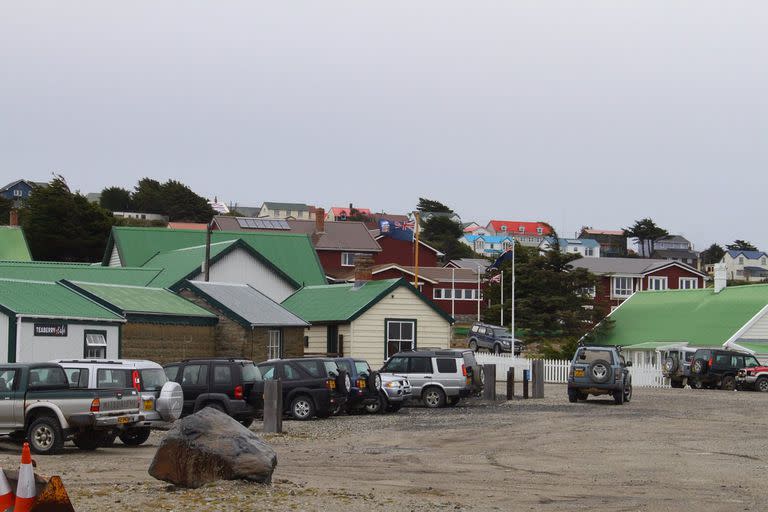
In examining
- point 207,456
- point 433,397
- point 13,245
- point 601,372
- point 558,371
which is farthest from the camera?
point 13,245

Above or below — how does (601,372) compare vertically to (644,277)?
below

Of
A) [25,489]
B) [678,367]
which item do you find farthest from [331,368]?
[678,367]

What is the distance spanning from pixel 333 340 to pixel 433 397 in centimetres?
1263

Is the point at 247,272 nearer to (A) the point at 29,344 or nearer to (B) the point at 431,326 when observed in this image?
(B) the point at 431,326

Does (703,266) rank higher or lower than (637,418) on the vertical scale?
higher

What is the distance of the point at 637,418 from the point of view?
32.5 metres

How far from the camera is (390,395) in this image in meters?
34.9

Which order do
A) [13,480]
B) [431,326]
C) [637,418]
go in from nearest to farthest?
[13,480] < [637,418] < [431,326]

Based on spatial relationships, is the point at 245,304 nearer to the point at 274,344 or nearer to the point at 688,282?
the point at 274,344

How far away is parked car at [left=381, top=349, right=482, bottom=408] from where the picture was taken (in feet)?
124

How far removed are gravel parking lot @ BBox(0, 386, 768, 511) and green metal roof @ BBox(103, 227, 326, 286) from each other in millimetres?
27633

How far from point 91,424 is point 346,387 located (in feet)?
39.5

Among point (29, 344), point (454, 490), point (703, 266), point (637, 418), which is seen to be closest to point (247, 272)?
point (29, 344)

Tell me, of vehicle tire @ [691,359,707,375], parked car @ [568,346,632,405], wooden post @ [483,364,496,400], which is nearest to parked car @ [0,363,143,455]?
parked car @ [568,346,632,405]
